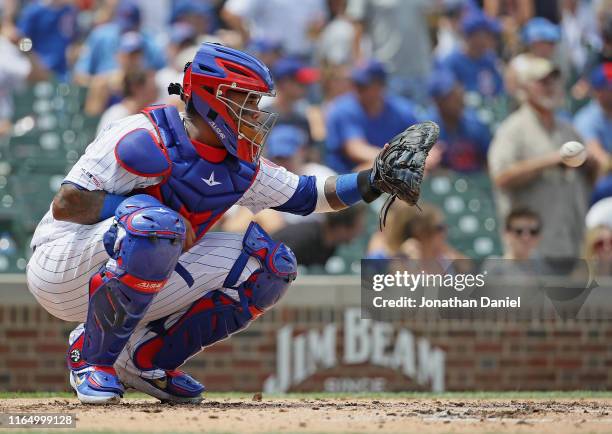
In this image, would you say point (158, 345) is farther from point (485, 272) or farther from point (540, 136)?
point (540, 136)

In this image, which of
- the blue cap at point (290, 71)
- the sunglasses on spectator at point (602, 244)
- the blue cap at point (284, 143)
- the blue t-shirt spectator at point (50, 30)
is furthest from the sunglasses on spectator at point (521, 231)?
the blue t-shirt spectator at point (50, 30)

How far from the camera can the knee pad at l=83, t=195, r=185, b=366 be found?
4.77 metres

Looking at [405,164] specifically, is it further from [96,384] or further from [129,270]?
[96,384]

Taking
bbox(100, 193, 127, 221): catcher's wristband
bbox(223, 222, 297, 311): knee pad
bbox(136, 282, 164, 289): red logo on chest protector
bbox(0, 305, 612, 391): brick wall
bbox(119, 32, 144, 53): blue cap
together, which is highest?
bbox(119, 32, 144, 53): blue cap

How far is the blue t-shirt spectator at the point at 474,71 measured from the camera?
11.1 meters

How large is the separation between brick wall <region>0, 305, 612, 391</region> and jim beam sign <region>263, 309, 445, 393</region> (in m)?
0.04

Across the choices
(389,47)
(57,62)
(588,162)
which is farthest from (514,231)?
(57,62)

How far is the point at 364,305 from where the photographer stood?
8.20m

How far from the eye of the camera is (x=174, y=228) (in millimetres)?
4805

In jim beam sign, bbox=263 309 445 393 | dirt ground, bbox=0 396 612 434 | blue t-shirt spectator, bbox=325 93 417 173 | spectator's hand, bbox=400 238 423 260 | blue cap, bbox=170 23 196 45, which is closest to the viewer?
dirt ground, bbox=0 396 612 434

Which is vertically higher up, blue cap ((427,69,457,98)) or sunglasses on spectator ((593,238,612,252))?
Answer: blue cap ((427,69,457,98))

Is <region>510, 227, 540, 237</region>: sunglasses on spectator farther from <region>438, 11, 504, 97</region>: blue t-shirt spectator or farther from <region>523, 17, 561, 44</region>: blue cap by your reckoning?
<region>438, 11, 504, 97</region>: blue t-shirt spectator

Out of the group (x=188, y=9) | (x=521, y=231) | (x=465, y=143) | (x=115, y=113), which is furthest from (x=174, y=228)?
(x=188, y=9)

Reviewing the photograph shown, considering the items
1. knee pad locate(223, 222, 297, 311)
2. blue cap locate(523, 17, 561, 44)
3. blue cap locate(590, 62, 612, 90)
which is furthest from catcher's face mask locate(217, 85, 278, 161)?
blue cap locate(523, 17, 561, 44)
